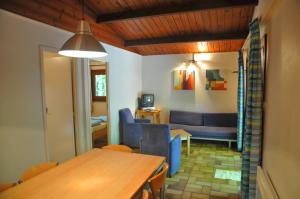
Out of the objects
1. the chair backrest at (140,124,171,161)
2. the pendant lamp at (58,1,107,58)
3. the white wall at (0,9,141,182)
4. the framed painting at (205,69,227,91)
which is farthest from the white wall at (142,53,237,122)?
the pendant lamp at (58,1,107,58)

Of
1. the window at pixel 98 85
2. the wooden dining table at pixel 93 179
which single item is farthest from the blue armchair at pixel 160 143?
the window at pixel 98 85

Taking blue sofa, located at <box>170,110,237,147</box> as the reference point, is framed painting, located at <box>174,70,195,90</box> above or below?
above

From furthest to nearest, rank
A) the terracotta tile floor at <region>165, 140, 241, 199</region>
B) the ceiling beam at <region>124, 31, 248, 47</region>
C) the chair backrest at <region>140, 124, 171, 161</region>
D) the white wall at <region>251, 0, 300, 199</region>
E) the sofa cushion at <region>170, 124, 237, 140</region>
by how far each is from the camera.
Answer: the sofa cushion at <region>170, 124, 237, 140</region> → the ceiling beam at <region>124, 31, 248, 47</region> → the chair backrest at <region>140, 124, 171, 161</region> → the terracotta tile floor at <region>165, 140, 241, 199</region> → the white wall at <region>251, 0, 300, 199</region>

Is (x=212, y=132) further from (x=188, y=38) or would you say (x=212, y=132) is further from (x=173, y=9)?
(x=173, y=9)

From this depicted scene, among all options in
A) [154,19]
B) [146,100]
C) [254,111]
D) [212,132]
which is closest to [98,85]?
[146,100]

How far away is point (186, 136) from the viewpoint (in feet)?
14.1

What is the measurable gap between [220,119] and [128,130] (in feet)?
7.92

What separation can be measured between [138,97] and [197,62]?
6.45 ft

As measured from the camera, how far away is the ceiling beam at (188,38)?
439 cm

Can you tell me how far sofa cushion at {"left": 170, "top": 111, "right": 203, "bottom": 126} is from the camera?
5648 millimetres

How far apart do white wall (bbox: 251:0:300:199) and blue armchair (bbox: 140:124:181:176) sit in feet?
4.79

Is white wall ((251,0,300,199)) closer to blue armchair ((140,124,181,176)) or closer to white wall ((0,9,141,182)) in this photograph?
blue armchair ((140,124,181,176))

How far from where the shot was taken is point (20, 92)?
2.60m

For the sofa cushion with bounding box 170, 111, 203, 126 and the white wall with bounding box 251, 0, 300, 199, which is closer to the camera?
the white wall with bounding box 251, 0, 300, 199
